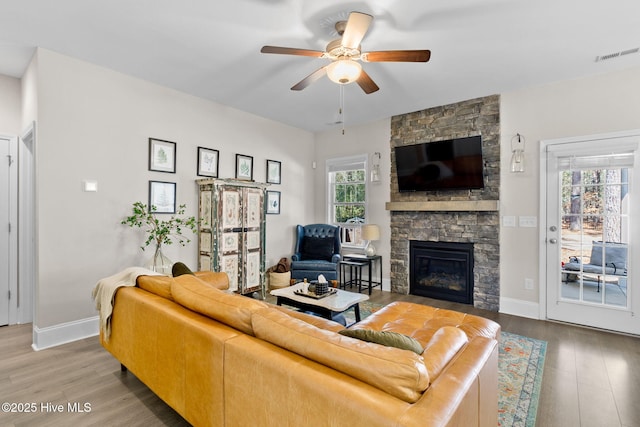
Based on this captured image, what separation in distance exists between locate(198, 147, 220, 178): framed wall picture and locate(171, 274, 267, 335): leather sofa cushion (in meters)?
2.59

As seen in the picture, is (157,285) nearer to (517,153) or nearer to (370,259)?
(370,259)

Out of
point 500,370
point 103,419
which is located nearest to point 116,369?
point 103,419

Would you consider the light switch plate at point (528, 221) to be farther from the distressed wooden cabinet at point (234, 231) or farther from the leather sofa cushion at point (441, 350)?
the distressed wooden cabinet at point (234, 231)

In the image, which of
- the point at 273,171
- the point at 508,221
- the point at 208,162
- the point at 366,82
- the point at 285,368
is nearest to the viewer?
the point at 285,368

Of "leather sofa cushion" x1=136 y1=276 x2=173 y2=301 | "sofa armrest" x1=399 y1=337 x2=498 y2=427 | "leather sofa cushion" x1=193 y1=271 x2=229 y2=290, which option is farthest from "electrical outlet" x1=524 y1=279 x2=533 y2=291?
"leather sofa cushion" x1=136 y1=276 x2=173 y2=301

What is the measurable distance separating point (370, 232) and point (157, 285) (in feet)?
11.2

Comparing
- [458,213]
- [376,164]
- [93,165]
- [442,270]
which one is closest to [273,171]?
[376,164]

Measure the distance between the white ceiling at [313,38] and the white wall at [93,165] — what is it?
0.23 metres

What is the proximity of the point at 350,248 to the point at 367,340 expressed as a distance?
167 inches

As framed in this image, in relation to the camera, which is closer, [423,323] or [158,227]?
[423,323]

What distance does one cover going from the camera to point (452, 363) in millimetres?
1256

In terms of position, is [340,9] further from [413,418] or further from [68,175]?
[68,175]

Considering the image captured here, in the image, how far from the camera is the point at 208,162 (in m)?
4.29

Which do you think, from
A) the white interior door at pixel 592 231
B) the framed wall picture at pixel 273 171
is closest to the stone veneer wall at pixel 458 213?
the white interior door at pixel 592 231
